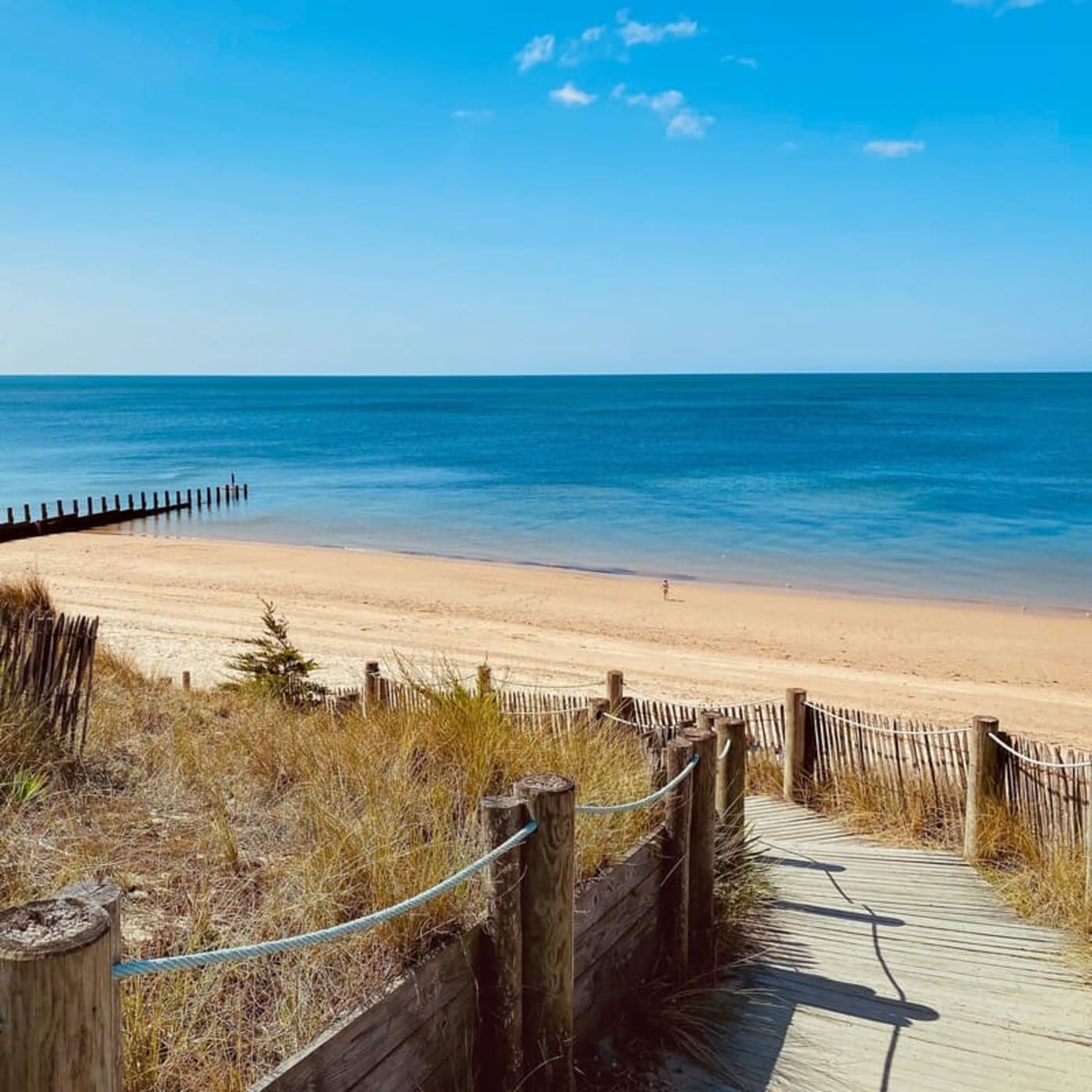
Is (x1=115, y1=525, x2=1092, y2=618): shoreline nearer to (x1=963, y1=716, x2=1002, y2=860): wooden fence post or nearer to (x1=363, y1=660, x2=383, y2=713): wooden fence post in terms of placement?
(x1=363, y1=660, x2=383, y2=713): wooden fence post

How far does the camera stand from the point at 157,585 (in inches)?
1048

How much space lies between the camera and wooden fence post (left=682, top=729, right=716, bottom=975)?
5.38 meters

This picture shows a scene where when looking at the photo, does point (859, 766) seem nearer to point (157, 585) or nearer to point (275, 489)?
point (157, 585)

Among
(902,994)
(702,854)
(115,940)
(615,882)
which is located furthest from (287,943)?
(902,994)

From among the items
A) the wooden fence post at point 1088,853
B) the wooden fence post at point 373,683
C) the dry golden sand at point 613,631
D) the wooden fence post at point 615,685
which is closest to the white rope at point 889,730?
the wooden fence post at point 1088,853

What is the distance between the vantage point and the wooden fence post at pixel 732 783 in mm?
6281

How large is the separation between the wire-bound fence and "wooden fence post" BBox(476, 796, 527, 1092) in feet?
12.5

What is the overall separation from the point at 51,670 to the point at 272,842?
292 cm

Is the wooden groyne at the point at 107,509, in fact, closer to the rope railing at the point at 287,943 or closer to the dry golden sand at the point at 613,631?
the dry golden sand at the point at 613,631

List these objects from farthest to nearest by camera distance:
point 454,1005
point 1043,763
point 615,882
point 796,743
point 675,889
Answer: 1. point 796,743
2. point 1043,763
3. point 675,889
4. point 615,882
5. point 454,1005

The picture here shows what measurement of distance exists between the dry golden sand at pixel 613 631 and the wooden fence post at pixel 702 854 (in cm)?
1044

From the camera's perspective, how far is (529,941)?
151 inches

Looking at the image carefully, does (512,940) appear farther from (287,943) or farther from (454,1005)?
(287,943)

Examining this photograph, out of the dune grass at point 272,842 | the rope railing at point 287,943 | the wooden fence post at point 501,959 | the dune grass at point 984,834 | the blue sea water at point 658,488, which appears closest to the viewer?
the rope railing at point 287,943
